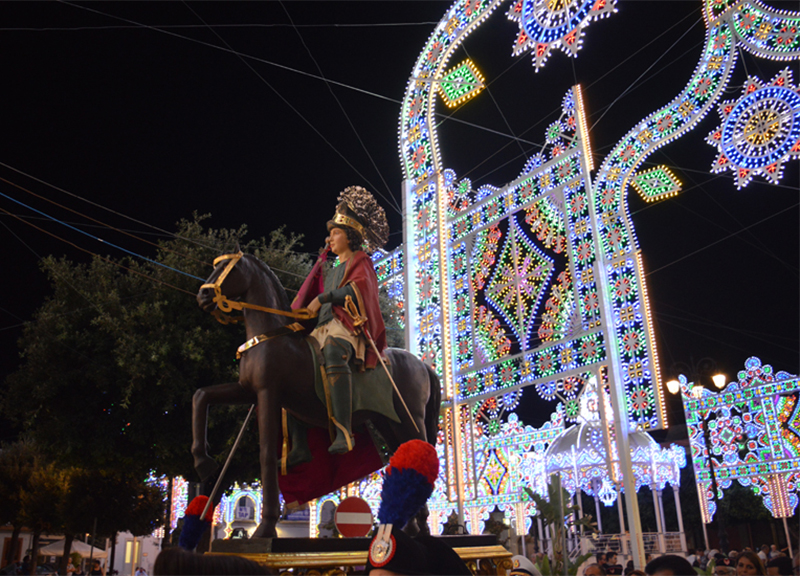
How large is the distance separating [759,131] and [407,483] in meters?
7.48

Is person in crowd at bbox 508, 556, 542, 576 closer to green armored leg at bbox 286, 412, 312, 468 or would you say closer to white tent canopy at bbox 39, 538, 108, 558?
green armored leg at bbox 286, 412, 312, 468

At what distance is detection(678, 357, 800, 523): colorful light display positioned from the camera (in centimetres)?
970

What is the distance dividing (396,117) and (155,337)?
686 centimetres

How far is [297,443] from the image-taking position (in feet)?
15.1

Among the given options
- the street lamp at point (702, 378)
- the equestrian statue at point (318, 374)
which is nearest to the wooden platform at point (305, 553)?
the equestrian statue at point (318, 374)

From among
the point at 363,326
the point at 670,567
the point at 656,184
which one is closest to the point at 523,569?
the point at 670,567

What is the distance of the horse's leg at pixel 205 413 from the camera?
4.28m

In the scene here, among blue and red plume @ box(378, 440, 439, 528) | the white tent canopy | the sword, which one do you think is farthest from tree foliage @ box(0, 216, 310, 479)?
the white tent canopy

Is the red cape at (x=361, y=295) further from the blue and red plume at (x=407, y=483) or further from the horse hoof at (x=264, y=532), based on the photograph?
the blue and red plume at (x=407, y=483)

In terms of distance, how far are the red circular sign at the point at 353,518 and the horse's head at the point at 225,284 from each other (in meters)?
1.64

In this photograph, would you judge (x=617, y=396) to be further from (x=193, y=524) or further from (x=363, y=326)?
(x=193, y=524)

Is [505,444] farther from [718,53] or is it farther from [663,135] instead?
[718,53]

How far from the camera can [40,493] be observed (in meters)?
21.0

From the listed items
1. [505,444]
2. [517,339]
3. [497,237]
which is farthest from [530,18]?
[505,444]
